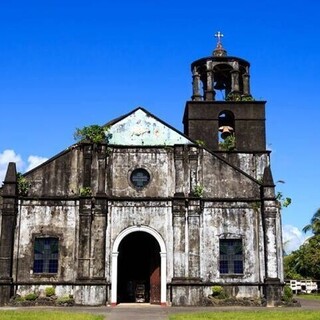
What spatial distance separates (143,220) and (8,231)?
243 inches

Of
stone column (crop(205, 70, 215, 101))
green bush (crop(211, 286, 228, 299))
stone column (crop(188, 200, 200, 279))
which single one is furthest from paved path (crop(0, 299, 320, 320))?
stone column (crop(205, 70, 215, 101))

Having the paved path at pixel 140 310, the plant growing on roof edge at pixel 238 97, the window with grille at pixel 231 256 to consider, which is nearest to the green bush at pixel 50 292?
the paved path at pixel 140 310

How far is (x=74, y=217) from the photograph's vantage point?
81.1 feet

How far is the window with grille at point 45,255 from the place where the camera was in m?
24.2

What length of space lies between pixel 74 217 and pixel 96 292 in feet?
11.9

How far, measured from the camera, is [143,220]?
82.0 ft

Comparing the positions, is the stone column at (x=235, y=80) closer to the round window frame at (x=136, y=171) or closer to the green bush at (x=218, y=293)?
the round window frame at (x=136, y=171)

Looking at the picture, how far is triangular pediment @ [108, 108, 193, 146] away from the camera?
2619 cm

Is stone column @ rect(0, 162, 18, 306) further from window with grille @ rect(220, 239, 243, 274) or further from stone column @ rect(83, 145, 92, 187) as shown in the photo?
window with grille @ rect(220, 239, 243, 274)

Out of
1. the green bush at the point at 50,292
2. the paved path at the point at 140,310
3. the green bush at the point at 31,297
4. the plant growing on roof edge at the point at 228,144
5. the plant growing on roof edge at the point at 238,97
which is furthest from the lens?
the plant growing on roof edge at the point at 238,97

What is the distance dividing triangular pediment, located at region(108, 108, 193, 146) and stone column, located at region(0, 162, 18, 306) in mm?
5099

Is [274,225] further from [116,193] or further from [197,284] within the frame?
[116,193]

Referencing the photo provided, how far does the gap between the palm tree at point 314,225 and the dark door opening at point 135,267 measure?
2136 centimetres

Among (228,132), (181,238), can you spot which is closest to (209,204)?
(181,238)
